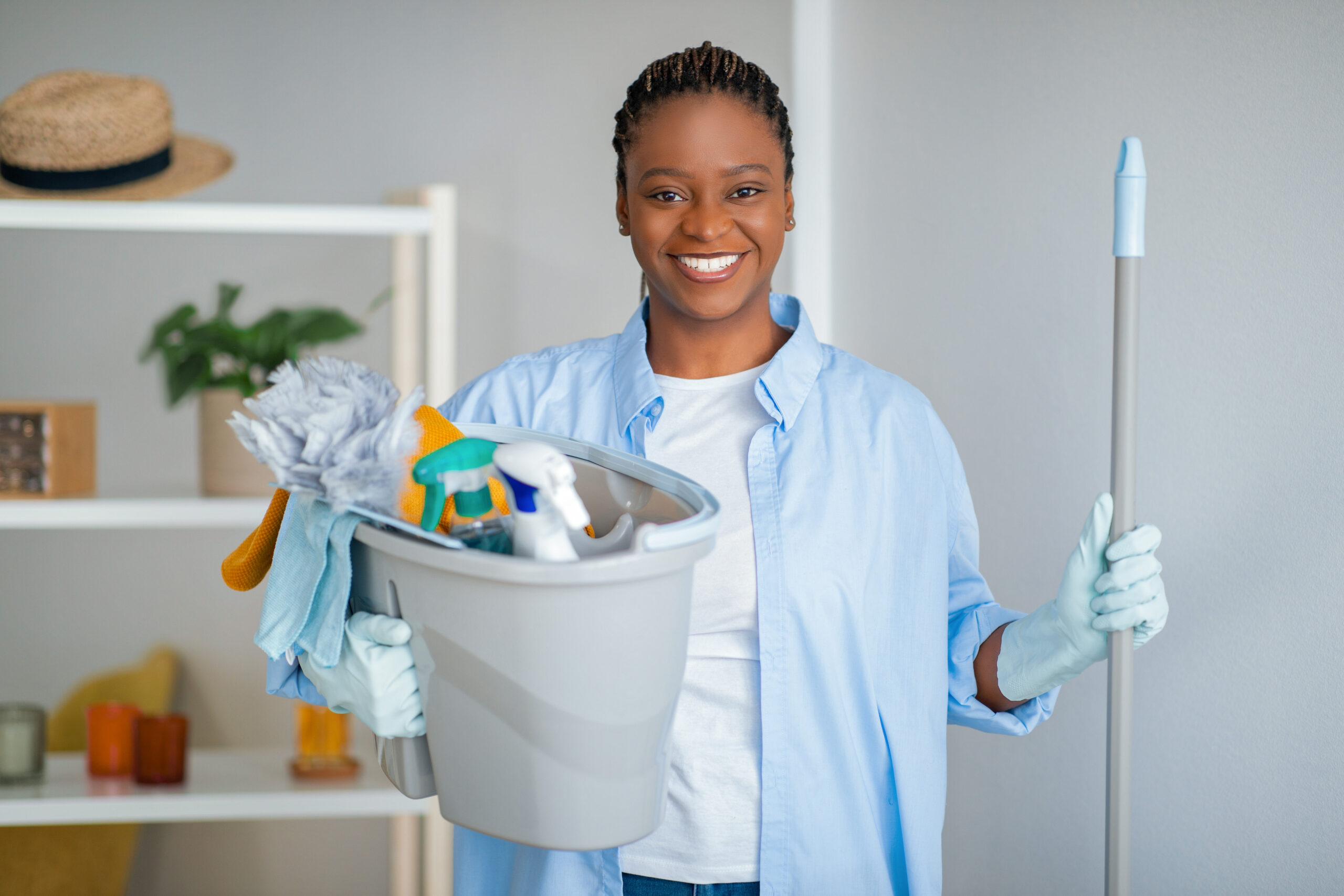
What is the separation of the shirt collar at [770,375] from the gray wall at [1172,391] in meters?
0.28

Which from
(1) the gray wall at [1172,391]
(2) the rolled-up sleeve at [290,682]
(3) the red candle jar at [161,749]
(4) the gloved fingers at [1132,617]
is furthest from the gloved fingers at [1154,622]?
(3) the red candle jar at [161,749]

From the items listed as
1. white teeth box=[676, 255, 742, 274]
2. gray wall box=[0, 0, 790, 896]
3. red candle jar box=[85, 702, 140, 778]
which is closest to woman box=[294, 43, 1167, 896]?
white teeth box=[676, 255, 742, 274]

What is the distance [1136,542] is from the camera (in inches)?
29.3

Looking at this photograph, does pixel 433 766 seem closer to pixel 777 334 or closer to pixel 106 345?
pixel 777 334

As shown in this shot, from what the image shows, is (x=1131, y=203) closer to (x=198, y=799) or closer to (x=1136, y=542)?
(x=1136, y=542)

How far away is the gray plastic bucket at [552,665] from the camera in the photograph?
1.97 feet

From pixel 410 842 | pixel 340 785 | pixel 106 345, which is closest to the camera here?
pixel 340 785

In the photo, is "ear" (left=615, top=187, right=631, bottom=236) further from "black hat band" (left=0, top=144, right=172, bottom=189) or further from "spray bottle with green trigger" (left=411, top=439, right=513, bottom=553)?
"black hat band" (left=0, top=144, right=172, bottom=189)

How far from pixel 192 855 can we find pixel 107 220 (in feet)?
4.35

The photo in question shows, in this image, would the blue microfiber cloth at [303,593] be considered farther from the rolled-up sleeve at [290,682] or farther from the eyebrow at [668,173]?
the eyebrow at [668,173]

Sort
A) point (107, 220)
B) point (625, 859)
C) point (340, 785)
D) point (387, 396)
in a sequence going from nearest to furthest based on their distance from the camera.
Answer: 1. point (387, 396)
2. point (625, 859)
3. point (107, 220)
4. point (340, 785)

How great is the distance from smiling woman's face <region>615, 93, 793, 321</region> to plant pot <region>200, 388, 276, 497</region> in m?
0.91

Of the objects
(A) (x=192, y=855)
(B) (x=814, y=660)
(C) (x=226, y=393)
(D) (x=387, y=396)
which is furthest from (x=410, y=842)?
(D) (x=387, y=396)

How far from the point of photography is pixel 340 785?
1.59m
